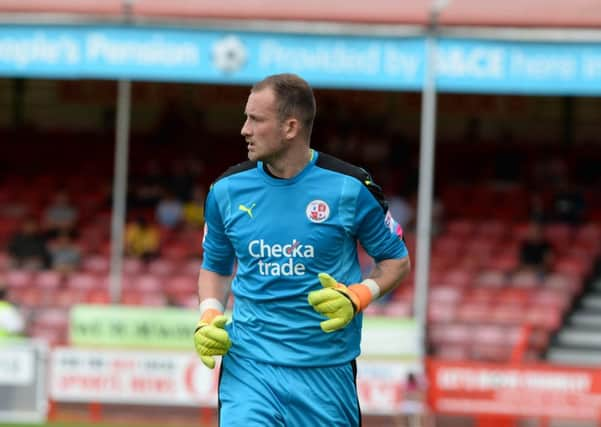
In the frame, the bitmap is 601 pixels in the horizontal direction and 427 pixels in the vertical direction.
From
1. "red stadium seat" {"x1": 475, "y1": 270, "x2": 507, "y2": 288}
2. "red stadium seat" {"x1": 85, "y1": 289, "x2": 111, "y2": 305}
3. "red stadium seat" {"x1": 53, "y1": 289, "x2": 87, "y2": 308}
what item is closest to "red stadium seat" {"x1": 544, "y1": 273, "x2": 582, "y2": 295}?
"red stadium seat" {"x1": 475, "y1": 270, "x2": 507, "y2": 288}

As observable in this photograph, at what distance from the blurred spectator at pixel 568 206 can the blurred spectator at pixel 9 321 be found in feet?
23.0

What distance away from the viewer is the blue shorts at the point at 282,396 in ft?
15.1

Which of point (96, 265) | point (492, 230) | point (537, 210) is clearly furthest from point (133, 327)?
point (537, 210)

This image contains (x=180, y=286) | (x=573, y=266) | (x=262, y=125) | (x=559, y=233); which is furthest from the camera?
(x=559, y=233)

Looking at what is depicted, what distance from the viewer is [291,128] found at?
15.3ft

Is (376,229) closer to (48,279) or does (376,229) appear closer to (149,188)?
(48,279)

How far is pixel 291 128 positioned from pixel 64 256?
1181 centimetres

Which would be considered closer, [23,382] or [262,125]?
[262,125]

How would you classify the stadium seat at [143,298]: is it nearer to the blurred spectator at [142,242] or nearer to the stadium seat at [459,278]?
the blurred spectator at [142,242]

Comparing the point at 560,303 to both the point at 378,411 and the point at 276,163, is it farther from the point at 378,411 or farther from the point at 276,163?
the point at 276,163

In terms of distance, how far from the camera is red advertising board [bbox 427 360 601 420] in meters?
Result: 12.6

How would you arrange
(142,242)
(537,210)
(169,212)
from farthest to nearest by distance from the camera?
(537,210) < (169,212) < (142,242)

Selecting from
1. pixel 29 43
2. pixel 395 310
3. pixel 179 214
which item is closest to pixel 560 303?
pixel 395 310

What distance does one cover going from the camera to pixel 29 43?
43.9ft
